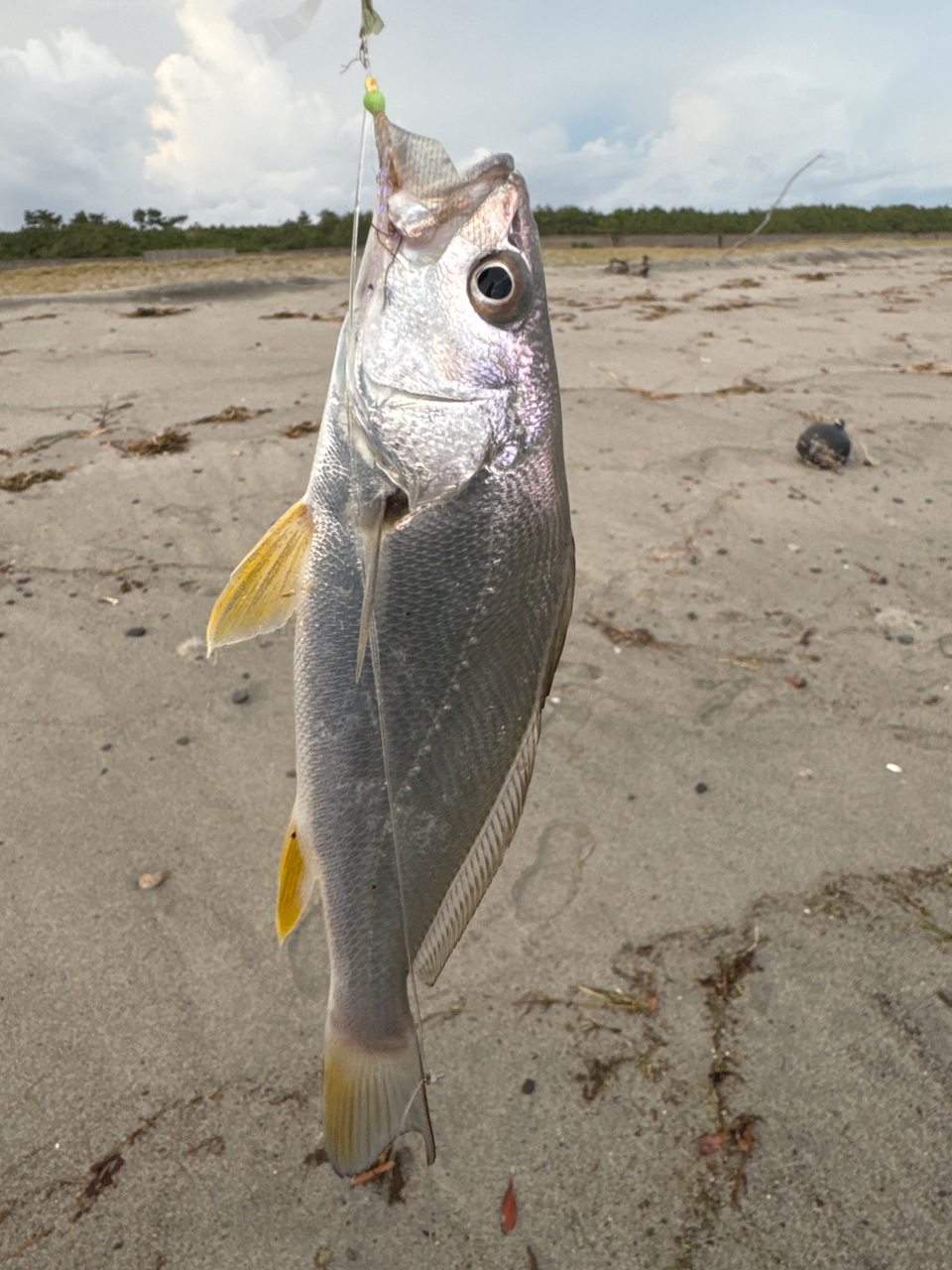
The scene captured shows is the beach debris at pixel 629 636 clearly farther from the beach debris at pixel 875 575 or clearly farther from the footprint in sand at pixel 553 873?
the beach debris at pixel 875 575

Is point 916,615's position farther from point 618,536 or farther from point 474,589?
point 474,589

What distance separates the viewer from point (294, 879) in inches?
59.2

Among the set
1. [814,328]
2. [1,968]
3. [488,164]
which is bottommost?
[1,968]

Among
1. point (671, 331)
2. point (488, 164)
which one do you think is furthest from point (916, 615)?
point (671, 331)

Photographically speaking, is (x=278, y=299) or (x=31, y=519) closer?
(x=31, y=519)

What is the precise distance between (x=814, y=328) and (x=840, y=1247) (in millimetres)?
9168

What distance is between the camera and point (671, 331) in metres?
8.53

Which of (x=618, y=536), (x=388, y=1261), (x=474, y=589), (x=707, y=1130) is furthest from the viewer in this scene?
(x=618, y=536)

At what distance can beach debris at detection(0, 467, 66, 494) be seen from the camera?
445 centimetres

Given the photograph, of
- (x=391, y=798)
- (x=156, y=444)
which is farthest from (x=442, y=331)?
(x=156, y=444)

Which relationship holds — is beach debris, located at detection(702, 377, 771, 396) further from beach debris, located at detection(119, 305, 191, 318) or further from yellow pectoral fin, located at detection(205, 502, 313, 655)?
yellow pectoral fin, located at detection(205, 502, 313, 655)

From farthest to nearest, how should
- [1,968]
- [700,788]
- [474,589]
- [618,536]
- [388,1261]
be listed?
[618,536] < [700,788] < [1,968] < [388,1261] < [474,589]

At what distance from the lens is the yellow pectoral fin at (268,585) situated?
1.38 meters

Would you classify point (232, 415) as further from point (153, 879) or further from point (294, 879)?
point (294, 879)
